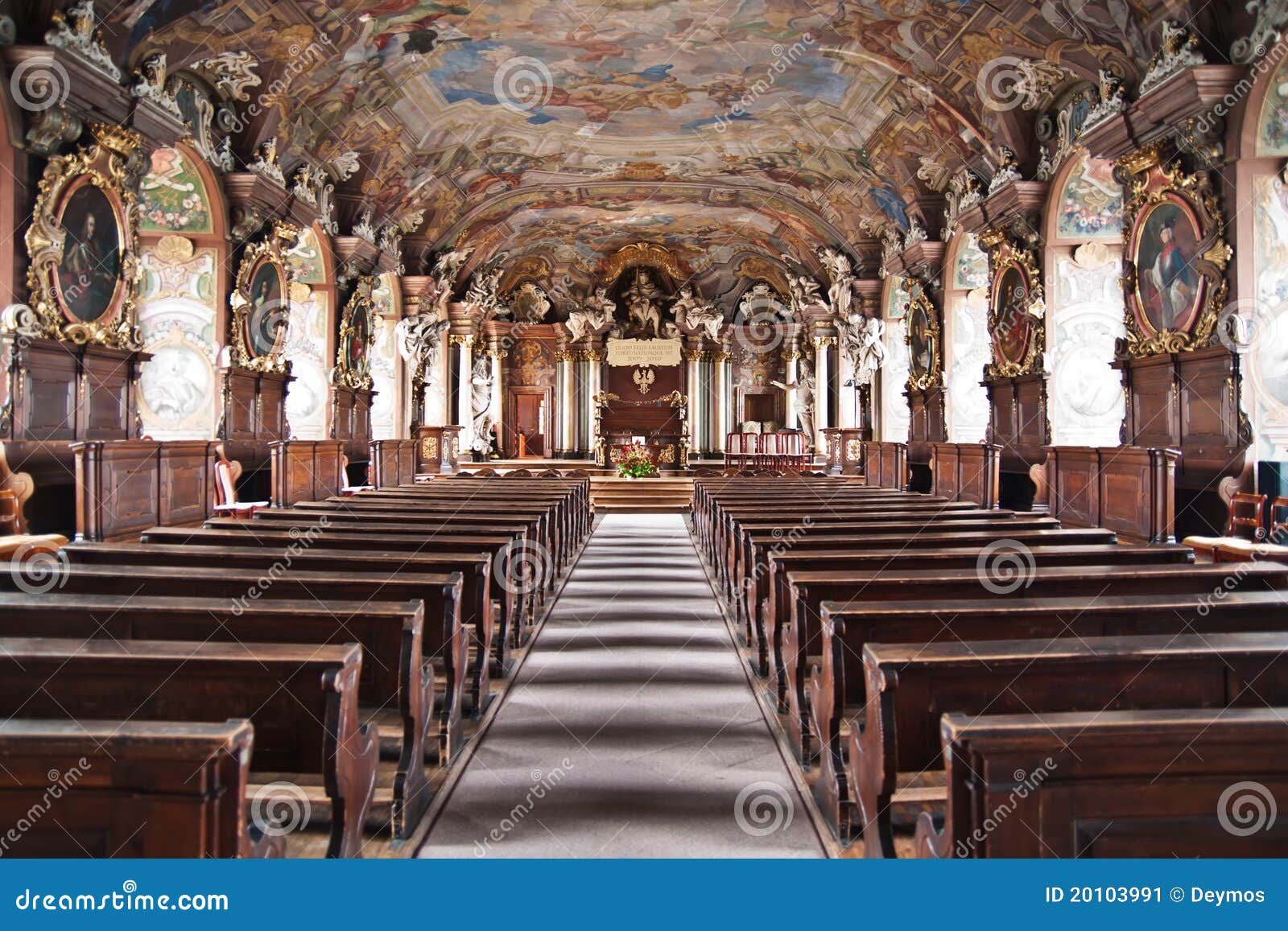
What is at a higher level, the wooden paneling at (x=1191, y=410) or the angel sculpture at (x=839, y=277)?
the angel sculpture at (x=839, y=277)

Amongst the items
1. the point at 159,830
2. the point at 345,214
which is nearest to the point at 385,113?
the point at 345,214

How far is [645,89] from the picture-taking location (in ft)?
46.9

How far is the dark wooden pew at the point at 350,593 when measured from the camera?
11.7 ft

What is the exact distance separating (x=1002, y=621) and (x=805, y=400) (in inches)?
868

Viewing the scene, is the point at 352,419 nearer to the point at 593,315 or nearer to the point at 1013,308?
the point at 1013,308

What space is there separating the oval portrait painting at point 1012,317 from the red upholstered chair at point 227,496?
10.9 meters

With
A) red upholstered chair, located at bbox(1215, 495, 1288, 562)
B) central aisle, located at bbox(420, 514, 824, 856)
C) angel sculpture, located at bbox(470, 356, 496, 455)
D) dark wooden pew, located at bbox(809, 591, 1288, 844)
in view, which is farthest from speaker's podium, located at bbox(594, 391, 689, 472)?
dark wooden pew, located at bbox(809, 591, 1288, 844)

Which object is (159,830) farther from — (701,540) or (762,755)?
(701,540)

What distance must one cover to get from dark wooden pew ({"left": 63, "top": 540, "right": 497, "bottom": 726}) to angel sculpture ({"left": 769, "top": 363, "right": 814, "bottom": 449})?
19.3 metres

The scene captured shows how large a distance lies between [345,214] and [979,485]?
12.0 m

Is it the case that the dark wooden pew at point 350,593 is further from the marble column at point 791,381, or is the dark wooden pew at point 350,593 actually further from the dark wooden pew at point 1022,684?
the marble column at point 791,381

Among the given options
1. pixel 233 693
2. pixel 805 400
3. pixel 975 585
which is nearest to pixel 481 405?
pixel 805 400

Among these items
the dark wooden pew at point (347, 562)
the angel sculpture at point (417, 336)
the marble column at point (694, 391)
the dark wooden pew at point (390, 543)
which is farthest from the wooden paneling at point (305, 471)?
the marble column at point (694, 391)

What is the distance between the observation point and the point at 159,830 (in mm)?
1718
